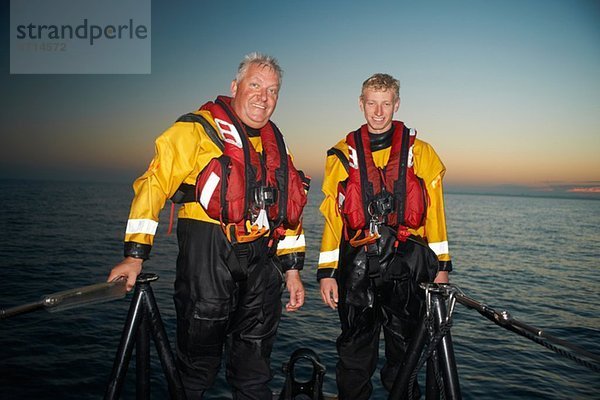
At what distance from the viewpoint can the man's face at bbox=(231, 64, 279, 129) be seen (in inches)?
135

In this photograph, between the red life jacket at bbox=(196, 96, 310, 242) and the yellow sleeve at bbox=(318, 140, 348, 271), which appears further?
the yellow sleeve at bbox=(318, 140, 348, 271)

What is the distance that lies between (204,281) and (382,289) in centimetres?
182

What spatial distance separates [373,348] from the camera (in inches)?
156

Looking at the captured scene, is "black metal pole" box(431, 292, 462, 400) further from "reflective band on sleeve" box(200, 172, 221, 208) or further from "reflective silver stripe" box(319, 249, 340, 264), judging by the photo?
"reflective band on sleeve" box(200, 172, 221, 208)

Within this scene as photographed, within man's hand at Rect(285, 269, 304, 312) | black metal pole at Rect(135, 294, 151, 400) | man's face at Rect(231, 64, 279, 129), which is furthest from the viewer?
man's hand at Rect(285, 269, 304, 312)

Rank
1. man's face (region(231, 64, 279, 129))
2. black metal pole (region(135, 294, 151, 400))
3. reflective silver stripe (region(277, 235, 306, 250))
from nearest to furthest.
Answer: black metal pole (region(135, 294, 151, 400)) < man's face (region(231, 64, 279, 129)) < reflective silver stripe (region(277, 235, 306, 250))

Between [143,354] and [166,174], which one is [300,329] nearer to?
[143,354]

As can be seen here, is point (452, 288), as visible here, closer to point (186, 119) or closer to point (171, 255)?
point (186, 119)

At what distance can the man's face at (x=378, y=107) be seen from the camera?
3.90 m

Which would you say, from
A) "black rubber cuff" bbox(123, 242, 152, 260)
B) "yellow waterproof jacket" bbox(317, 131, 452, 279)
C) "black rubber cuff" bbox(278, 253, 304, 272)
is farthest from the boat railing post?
"yellow waterproof jacket" bbox(317, 131, 452, 279)

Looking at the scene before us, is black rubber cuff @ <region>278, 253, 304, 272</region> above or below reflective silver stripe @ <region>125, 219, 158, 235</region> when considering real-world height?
below

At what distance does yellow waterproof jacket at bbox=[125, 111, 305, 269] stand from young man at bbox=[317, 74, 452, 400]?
150 centimetres

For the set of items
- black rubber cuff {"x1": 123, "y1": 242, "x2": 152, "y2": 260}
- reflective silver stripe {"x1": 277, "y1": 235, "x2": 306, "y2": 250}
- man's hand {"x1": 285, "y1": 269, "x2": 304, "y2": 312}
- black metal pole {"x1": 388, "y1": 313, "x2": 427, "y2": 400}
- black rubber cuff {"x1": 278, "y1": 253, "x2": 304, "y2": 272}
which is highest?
black rubber cuff {"x1": 123, "y1": 242, "x2": 152, "y2": 260}

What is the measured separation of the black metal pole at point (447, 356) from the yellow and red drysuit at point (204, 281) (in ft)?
4.96
